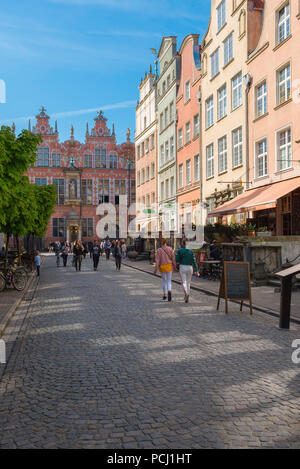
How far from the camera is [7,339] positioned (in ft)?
27.7

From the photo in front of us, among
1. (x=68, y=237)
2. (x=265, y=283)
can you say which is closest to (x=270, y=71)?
(x=265, y=283)

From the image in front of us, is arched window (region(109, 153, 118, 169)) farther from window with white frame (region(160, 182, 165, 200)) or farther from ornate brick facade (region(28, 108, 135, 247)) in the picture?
window with white frame (region(160, 182, 165, 200))

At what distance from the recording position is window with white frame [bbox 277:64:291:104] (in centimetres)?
2131

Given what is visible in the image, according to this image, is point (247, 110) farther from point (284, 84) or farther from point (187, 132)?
point (187, 132)

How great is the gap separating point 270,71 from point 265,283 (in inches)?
438

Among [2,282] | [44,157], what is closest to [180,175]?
[2,282]

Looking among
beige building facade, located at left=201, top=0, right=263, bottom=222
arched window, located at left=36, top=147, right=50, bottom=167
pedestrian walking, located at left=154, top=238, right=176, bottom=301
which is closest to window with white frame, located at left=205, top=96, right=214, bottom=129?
beige building facade, located at left=201, top=0, right=263, bottom=222

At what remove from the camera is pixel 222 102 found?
29.3 m

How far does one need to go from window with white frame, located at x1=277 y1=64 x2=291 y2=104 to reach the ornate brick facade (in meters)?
48.7

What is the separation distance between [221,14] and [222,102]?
541 cm

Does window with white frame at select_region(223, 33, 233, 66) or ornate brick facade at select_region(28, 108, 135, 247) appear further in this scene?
ornate brick facade at select_region(28, 108, 135, 247)

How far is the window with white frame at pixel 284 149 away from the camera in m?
21.2

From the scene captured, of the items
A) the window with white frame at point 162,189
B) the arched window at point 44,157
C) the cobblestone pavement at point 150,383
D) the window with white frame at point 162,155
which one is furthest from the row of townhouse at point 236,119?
the arched window at point 44,157

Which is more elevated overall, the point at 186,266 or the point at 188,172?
the point at 188,172
